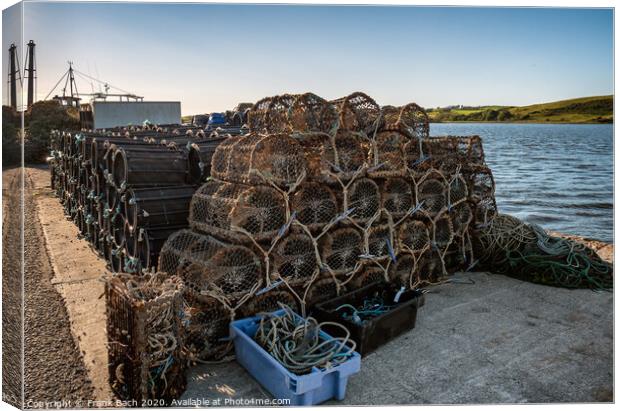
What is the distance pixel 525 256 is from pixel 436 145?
176 centimetres

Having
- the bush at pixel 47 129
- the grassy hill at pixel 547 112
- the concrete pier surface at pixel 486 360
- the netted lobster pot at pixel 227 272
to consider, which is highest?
the bush at pixel 47 129

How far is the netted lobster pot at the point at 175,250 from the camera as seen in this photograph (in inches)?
172

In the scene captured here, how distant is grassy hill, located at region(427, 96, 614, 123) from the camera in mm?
4109

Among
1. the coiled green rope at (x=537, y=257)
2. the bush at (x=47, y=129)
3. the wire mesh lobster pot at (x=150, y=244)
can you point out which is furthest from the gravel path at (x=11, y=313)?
the bush at (x=47, y=129)

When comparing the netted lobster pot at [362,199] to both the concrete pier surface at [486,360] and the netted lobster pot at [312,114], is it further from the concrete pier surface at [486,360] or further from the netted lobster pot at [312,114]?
the concrete pier surface at [486,360]

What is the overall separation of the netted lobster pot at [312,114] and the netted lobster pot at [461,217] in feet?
6.63

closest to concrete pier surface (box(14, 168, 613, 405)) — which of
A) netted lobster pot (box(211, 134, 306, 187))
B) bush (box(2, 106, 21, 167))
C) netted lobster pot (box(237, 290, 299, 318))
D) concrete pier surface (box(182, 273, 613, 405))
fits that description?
concrete pier surface (box(182, 273, 613, 405))

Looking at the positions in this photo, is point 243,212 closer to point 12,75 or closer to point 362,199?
point 362,199

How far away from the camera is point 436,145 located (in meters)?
6.17

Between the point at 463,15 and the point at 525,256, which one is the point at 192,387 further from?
the point at 525,256

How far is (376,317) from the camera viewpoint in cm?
414

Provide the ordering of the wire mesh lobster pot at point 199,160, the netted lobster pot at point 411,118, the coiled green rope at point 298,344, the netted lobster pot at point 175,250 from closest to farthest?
the coiled green rope at point 298,344 < the netted lobster pot at point 175,250 < the netted lobster pot at point 411,118 < the wire mesh lobster pot at point 199,160

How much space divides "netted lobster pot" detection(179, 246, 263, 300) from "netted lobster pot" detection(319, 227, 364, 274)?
747 millimetres

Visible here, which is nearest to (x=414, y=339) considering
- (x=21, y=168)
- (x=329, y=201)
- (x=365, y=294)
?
(x=365, y=294)
